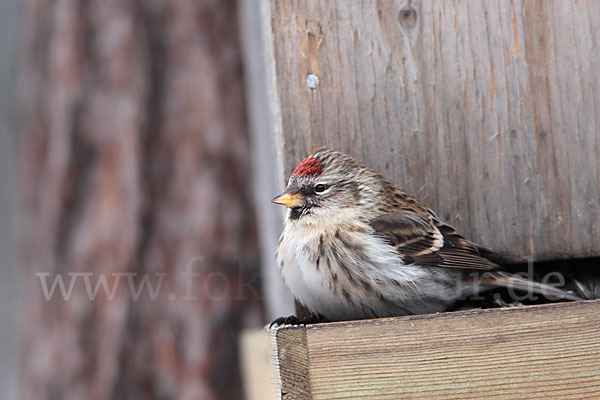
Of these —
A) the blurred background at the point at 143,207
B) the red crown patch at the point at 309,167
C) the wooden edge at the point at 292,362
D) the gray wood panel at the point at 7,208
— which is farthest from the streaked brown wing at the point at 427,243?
the gray wood panel at the point at 7,208

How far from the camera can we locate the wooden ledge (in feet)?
4.54

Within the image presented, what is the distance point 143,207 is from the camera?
333cm

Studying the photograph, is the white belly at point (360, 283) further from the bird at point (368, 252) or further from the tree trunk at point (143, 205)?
the tree trunk at point (143, 205)

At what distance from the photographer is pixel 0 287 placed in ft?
13.6

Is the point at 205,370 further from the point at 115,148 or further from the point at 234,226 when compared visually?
the point at 115,148

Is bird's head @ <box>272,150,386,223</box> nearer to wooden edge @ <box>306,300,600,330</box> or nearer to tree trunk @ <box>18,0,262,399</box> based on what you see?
wooden edge @ <box>306,300,600,330</box>

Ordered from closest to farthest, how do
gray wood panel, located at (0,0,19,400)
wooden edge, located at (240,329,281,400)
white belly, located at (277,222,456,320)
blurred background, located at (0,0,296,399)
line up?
white belly, located at (277,222,456,320) → wooden edge, located at (240,329,281,400) → blurred background, located at (0,0,296,399) → gray wood panel, located at (0,0,19,400)

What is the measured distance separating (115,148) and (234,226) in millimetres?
681

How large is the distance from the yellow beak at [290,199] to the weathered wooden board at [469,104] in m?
0.08

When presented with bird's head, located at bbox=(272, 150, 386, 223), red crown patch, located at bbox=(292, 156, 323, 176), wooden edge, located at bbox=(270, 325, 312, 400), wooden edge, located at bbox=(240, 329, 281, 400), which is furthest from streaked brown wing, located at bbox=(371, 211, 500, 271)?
wooden edge, located at bbox=(240, 329, 281, 400)

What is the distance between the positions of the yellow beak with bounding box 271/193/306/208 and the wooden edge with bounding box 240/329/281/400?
0.56m

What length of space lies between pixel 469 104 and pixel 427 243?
0.45 metres

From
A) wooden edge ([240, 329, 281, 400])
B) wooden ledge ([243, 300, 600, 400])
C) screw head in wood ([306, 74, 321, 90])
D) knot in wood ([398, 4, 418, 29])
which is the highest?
knot in wood ([398, 4, 418, 29])

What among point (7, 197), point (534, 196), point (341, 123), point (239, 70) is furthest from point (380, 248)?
point (7, 197)
